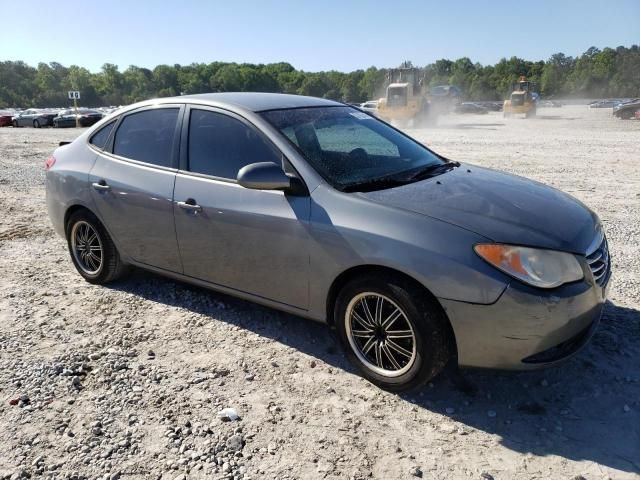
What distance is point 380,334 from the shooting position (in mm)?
3072

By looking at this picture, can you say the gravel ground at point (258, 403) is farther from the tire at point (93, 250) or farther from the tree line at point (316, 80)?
the tree line at point (316, 80)

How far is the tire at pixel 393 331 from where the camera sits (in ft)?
9.23

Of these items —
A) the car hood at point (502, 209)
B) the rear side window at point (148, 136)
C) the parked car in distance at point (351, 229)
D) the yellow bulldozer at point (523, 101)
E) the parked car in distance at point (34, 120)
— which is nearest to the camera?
the parked car in distance at point (351, 229)

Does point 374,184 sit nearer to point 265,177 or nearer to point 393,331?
point 265,177

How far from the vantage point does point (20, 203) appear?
866cm

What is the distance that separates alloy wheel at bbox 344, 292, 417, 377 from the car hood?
0.61 m

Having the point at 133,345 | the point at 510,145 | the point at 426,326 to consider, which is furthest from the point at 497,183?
the point at 510,145

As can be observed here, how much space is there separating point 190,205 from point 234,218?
0.44m

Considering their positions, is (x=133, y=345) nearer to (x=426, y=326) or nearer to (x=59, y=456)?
(x=59, y=456)

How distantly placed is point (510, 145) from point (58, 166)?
A: 15.5 metres

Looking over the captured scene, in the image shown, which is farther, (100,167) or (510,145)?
(510,145)

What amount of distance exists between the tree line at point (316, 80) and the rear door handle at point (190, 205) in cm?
9174

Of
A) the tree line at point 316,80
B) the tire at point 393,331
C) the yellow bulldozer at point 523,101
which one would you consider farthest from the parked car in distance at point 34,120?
the tree line at point 316,80

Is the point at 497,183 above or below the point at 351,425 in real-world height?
above
